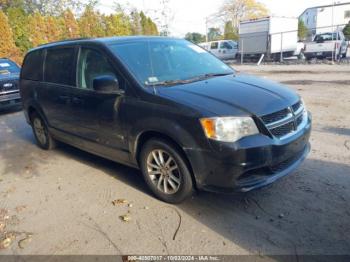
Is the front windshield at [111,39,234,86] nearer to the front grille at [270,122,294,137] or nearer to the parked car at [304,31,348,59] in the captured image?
the front grille at [270,122,294,137]

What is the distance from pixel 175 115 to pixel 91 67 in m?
1.71

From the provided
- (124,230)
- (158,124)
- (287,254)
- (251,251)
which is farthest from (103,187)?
(287,254)

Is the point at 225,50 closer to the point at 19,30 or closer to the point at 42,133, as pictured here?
the point at 19,30

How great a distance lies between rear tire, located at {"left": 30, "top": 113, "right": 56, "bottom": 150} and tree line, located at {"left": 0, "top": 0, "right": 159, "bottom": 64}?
17331 mm

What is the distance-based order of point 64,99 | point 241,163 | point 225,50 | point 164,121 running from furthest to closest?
point 225,50 < point 64,99 < point 164,121 < point 241,163

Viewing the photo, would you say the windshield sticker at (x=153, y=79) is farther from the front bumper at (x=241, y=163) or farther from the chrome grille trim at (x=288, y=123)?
the chrome grille trim at (x=288, y=123)

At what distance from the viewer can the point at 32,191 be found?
4.52 metres

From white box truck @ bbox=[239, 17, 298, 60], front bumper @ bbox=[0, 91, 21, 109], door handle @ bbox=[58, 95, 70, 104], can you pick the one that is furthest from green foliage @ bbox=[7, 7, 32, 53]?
door handle @ bbox=[58, 95, 70, 104]

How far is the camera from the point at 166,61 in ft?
14.0

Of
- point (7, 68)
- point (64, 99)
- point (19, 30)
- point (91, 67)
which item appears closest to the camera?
point (91, 67)

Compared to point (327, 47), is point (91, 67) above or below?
above

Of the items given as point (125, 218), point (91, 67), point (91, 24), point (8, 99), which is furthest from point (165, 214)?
point (91, 24)

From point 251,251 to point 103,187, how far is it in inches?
89.5

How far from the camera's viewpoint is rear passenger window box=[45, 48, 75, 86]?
4.79 metres
